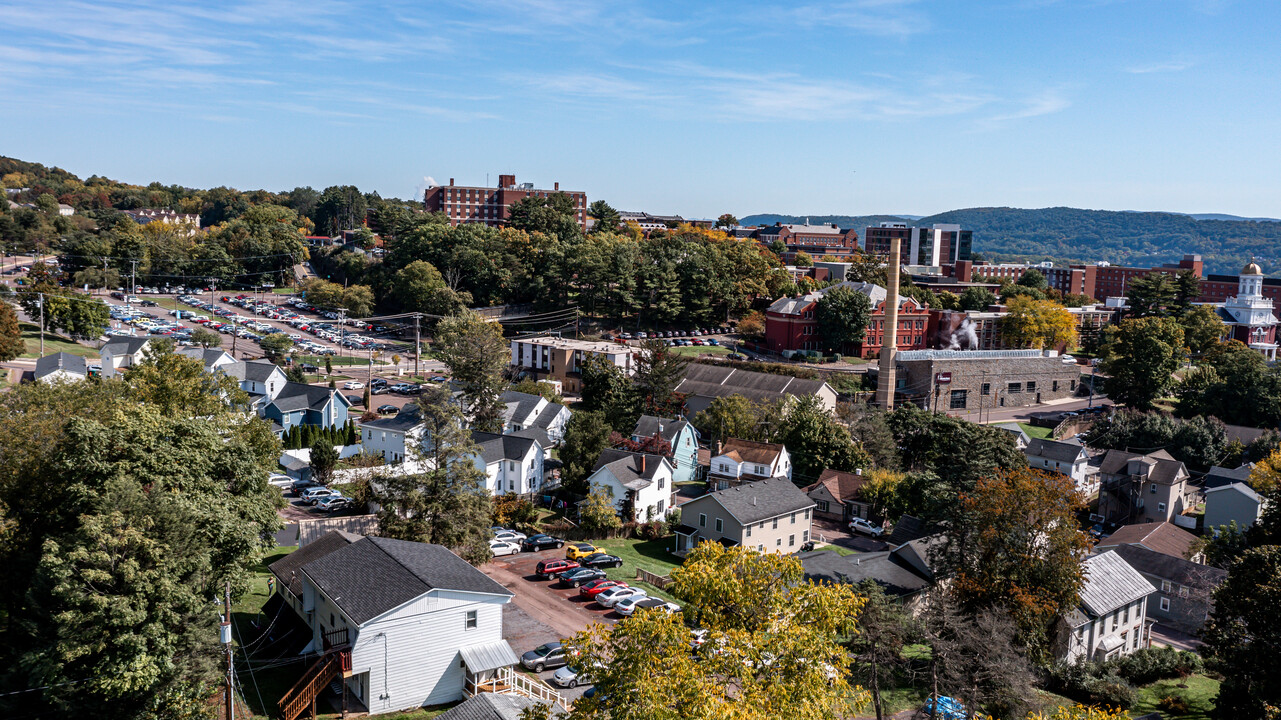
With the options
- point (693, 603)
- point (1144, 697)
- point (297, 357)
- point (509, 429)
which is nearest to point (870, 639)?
point (693, 603)

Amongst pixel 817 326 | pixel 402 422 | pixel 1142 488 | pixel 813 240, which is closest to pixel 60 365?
pixel 402 422

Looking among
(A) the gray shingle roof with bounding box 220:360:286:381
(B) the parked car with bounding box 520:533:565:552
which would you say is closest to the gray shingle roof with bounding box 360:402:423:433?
(B) the parked car with bounding box 520:533:565:552

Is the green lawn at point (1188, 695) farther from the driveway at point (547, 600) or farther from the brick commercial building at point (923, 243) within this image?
the brick commercial building at point (923, 243)

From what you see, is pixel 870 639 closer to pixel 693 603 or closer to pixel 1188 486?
pixel 693 603

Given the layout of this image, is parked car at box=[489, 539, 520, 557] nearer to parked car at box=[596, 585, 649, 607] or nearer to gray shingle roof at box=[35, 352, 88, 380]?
parked car at box=[596, 585, 649, 607]

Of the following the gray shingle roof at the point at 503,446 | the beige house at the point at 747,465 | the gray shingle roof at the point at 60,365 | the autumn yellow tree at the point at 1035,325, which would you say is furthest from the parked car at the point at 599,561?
the autumn yellow tree at the point at 1035,325

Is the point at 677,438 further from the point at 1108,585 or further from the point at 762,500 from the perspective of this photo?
the point at 1108,585
